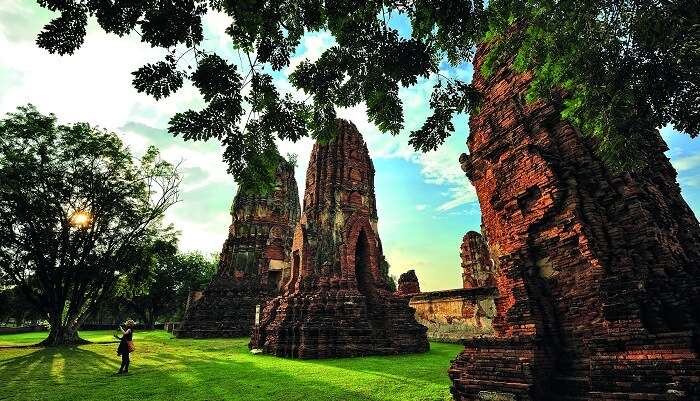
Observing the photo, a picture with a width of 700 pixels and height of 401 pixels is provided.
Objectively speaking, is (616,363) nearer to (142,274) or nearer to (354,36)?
(354,36)

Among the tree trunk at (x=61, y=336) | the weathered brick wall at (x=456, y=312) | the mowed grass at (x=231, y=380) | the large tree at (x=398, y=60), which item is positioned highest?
the large tree at (x=398, y=60)

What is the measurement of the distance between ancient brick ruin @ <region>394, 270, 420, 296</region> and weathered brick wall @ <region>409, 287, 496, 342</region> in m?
1.32

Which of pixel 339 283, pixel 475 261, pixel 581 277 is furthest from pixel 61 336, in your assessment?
pixel 581 277

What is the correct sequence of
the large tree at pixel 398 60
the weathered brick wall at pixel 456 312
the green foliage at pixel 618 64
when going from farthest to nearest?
the weathered brick wall at pixel 456 312 < the green foliage at pixel 618 64 < the large tree at pixel 398 60

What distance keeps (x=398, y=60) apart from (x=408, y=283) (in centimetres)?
1848

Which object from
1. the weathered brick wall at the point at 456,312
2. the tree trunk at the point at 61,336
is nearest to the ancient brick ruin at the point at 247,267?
the tree trunk at the point at 61,336

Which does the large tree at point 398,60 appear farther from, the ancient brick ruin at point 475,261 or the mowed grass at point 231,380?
the ancient brick ruin at point 475,261

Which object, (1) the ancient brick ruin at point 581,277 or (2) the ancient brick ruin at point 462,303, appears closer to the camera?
(1) the ancient brick ruin at point 581,277

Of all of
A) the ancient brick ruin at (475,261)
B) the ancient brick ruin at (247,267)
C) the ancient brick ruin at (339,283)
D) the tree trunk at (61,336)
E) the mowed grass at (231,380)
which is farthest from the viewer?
the ancient brick ruin at (247,267)

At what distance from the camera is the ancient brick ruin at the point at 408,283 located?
19.9 meters

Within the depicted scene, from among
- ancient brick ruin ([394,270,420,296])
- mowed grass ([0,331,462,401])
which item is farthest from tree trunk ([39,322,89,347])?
ancient brick ruin ([394,270,420,296])

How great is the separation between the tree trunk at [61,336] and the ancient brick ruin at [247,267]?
543 cm

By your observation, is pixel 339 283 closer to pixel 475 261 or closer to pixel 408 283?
pixel 408 283

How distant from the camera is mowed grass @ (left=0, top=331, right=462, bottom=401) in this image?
6.41m
